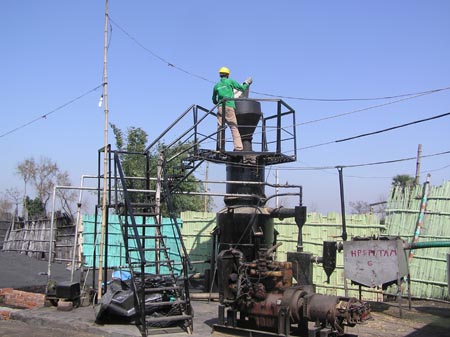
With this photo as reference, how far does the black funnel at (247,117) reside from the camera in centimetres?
1348

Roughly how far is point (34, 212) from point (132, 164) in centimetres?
Result: 2783

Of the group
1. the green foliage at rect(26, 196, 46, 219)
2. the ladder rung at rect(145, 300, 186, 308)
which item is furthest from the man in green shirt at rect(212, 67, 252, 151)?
the green foliage at rect(26, 196, 46, 219)

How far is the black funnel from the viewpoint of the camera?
44.2ft

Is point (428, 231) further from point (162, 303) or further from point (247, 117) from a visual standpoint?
point (162, 303)

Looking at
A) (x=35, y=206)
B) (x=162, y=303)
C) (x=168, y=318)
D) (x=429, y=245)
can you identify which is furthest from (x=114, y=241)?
(x=35, y=206)

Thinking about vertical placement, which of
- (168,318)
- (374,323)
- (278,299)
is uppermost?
(278,299)

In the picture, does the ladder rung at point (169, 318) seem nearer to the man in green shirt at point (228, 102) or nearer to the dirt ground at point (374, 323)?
the dirt ground at point (374, 323)

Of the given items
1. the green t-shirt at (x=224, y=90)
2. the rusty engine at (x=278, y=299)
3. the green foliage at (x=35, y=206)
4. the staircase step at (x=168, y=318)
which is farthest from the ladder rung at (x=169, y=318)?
the green foliage at (x=35, y=206)

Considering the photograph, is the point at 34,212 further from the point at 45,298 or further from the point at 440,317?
the point at 440,317

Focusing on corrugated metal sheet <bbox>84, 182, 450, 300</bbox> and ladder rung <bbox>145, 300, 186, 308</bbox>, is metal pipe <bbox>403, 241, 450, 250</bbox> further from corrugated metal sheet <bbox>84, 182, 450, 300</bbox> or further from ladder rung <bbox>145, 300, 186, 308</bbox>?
ladder rung <bbox>145, 300, 186, 308</bbox>

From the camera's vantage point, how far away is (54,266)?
20391 millimetres

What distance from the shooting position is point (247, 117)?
13.6 m

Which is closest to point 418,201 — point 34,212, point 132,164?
point 132,164

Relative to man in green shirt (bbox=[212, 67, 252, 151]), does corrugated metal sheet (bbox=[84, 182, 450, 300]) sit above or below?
below
